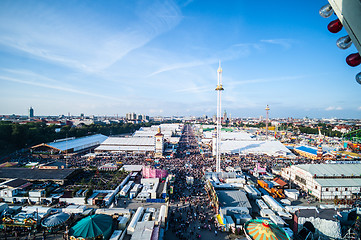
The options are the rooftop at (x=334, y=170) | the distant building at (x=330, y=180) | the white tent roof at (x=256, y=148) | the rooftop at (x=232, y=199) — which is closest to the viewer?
the rooftop at (x=232, y=199)

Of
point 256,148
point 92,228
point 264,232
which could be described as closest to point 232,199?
point 264,232

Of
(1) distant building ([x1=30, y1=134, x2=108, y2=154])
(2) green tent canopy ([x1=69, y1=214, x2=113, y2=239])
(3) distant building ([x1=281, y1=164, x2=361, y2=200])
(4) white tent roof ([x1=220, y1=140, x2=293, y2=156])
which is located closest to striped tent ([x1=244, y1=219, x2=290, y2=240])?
(2) green tent canopy ([x1=69, y1=214, x2=113, y2=239])

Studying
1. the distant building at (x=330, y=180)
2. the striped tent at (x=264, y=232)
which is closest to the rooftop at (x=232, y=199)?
the striped tent at (x=264, y=232)

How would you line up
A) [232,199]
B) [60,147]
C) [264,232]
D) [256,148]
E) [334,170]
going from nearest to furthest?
1. [264,232]
2. [232,199]
3. [334,170]
4. [60,147]
5. [256,148]

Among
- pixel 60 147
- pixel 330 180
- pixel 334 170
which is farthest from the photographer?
pixel 60 147

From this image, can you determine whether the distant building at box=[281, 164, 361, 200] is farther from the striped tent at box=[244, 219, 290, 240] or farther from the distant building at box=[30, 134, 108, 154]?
the distant building at box=[30, 134, 108, 154]

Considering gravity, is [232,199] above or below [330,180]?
below

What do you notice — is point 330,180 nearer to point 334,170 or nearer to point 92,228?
point 334,170

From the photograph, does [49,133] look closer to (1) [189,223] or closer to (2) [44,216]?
(2) [44,216]

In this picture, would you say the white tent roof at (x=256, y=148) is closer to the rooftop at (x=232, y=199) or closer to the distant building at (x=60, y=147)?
the rooftop at (x=232, y=199)
